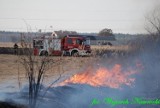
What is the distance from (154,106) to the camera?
1113 cm

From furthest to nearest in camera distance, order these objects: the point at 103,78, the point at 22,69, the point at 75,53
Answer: the point at 75,53 < the point at 22,69 < the point at 103,78

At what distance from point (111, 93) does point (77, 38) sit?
23808 millimetres

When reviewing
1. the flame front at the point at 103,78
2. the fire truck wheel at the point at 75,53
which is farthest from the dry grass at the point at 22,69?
the fire truck wheel at the point at 75,53

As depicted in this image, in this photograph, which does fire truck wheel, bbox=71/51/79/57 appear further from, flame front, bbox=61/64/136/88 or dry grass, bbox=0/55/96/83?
flame front, bbox=61/64/136/88

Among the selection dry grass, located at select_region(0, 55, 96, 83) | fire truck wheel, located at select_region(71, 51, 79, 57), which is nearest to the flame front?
dry grass, located at select_region(0, 55, 96, 83)

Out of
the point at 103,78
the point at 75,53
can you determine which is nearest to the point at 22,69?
the point at 103,78

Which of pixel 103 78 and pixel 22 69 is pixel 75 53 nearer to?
pixel 22 69

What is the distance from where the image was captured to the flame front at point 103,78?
12.9 m

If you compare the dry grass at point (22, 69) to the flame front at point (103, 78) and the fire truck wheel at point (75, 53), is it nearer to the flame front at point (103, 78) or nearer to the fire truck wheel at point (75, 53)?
the flame front at point (103, 78)

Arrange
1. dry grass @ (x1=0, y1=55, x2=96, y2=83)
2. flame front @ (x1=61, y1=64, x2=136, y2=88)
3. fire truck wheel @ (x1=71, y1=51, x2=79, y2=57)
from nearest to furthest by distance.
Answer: flame front @ (x1=61, y1=64, x2=136, y2=88) → dry grass @ (x1=0, y1=55, x2=96, y2=83) → fire truck wheel @ (x1=71, y1=51, x2=79, y2=57)

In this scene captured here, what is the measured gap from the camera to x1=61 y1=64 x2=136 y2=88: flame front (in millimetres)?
12914

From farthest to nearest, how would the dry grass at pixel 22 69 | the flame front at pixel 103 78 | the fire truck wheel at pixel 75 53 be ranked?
the fire truck wheel at pixel 75 53, the dry grass at pixel 22 69, the flame front at pixel 103 78

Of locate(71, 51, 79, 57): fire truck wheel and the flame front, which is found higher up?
the flame front

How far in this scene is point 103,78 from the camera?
1340cm
